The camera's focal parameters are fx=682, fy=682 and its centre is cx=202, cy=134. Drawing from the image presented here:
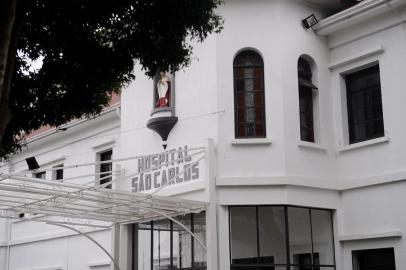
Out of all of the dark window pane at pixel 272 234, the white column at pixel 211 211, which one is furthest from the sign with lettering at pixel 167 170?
the dark window pane at pixel 272 234

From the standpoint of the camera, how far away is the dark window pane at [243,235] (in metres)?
14.2

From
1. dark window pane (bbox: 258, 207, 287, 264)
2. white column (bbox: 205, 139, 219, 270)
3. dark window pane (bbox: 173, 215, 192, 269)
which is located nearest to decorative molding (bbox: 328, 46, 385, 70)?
white column (bbox: 205, 139, 219, 270)

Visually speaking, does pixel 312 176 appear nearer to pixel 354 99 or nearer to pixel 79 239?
pixel 354 99

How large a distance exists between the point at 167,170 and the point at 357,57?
497 centimetres

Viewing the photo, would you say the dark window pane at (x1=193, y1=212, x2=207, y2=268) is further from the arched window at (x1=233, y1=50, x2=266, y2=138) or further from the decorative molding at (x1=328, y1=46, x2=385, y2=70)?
the decorative molding at (x1=328, y1=46, x2=385, y2=70)

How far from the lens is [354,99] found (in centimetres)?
1547

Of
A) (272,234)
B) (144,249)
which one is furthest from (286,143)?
(144,249)

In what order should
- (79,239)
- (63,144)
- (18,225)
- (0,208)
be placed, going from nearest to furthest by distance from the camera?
(0,208), (79,239), (63,144), (18,225)

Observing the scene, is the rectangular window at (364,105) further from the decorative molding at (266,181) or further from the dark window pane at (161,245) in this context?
the dark window pane at (161,245)

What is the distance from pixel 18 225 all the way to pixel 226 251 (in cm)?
1215

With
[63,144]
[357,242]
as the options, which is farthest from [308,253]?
[63,144]

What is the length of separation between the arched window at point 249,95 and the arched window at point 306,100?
3.32 ft

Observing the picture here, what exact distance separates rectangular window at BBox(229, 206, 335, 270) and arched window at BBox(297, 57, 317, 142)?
1729 mm

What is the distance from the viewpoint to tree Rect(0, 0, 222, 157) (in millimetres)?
10141
